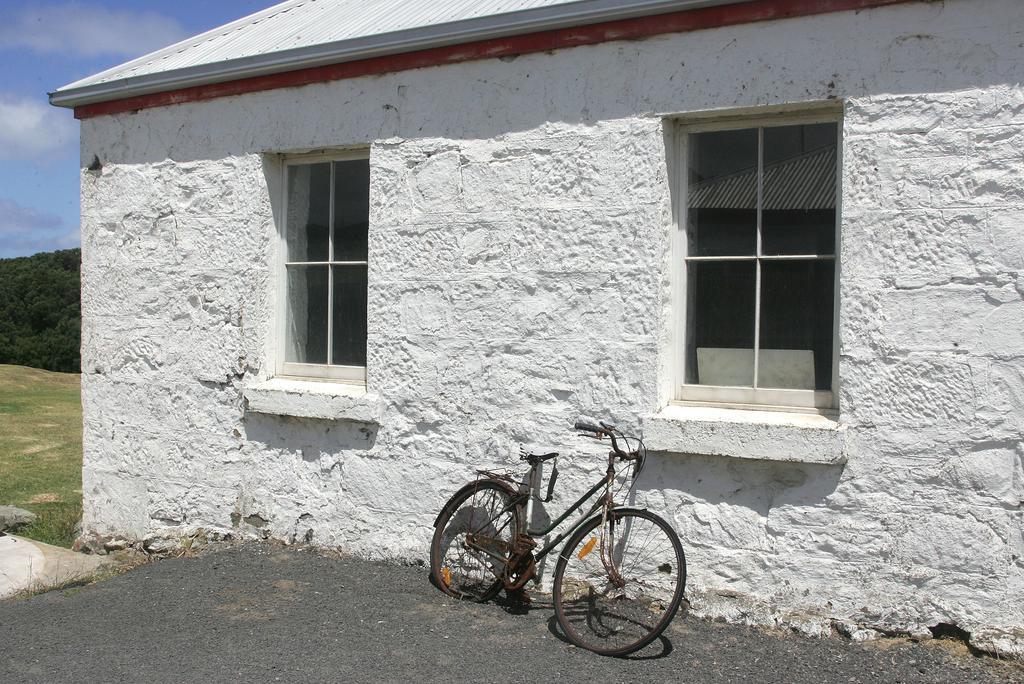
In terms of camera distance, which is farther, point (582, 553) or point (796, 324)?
point (796, 324)

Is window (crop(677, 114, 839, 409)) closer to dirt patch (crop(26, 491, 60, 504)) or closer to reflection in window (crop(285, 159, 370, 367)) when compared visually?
reflection in window (crop(285, 159, 370, 367))

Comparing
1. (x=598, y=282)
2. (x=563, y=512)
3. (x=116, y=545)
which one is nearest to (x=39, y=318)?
(x=116, y=545)

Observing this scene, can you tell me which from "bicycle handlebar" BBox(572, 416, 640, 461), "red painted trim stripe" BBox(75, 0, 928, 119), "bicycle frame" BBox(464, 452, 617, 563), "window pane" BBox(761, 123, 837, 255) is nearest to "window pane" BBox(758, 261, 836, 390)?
"window pane" BBox(761, 123, 837, 255)

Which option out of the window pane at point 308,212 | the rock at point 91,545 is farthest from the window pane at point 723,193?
the rock at point 91,545

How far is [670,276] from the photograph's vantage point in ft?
17.0

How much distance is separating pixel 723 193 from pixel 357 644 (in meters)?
2.92

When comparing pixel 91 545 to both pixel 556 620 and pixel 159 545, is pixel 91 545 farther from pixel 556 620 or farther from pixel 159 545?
pixel 556 620

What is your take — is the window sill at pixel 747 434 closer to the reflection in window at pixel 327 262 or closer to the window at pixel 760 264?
the window at pixel 760 264

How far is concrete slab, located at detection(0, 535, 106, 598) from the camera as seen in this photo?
612 cm

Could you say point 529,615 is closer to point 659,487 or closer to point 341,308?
point 659,487

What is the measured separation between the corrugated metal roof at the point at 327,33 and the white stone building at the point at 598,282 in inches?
1.2

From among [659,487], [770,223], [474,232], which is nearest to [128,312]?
[474,232]

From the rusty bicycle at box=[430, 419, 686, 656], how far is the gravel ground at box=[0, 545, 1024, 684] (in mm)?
149

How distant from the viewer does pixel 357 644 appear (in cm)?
476
